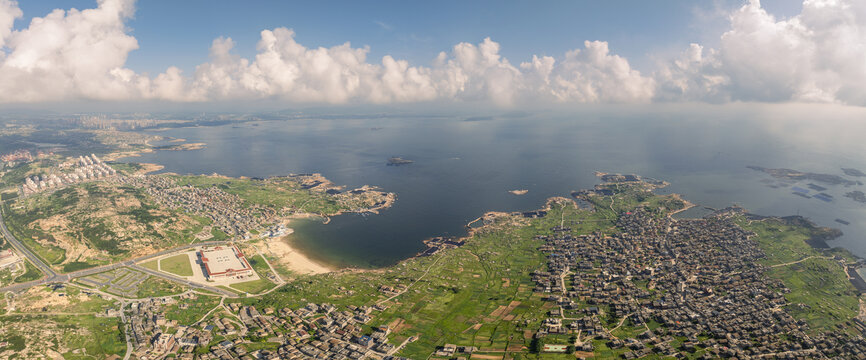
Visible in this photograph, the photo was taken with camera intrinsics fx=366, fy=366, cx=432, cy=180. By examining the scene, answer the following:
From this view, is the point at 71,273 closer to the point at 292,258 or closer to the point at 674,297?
the point at 292,258

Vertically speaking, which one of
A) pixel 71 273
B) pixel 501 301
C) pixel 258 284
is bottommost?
pixel 501 301

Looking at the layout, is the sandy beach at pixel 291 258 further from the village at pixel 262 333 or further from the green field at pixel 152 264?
the green field at pixel 152 264

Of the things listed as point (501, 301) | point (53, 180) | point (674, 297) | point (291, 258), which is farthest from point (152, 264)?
point (53, 180)

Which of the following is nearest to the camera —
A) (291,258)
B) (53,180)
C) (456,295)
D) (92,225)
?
(456,295)

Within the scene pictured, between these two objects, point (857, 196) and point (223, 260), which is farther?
point (857, 196)

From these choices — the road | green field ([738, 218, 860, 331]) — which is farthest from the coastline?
green field ([738, 218, 860, 331])

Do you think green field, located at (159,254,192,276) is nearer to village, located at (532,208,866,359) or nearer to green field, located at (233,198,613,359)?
green field, located at (233,198,613,359)

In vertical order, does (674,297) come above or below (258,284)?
above

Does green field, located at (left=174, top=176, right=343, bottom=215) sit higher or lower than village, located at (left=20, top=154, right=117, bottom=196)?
lower

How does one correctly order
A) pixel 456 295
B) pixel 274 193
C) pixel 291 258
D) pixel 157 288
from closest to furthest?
pixel 157 288 < pixel 456 295 < pixel 291 258 < pixel 274 193

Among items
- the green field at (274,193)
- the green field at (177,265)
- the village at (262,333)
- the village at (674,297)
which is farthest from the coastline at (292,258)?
the village at (674,297)

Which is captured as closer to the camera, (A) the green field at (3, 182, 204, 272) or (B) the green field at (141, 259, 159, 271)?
(B) the green field at (141, 259, 159, 271)
